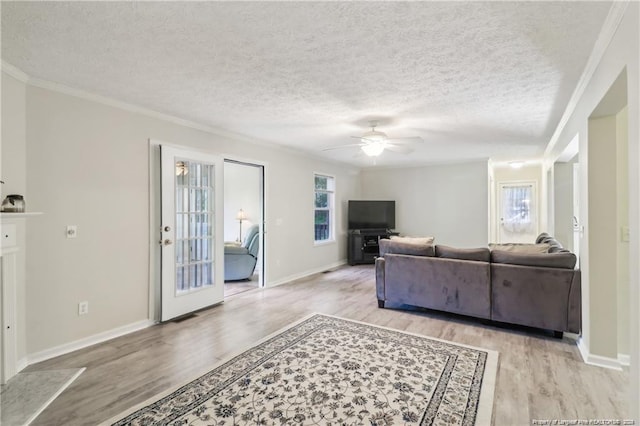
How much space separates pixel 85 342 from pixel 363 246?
560cm

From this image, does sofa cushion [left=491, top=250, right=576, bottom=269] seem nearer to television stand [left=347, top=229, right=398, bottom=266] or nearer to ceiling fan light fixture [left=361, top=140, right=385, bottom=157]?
ceiling fan light fixture [left=361, top=140, right=385, bottom=157]

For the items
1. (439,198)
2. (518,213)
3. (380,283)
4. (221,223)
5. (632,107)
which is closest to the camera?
(632,107)

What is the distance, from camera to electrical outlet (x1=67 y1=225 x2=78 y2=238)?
2.93 m

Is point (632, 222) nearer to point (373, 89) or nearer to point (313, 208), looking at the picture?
point (373, 89)

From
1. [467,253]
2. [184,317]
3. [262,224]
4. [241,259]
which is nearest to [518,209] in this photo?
[467,253]

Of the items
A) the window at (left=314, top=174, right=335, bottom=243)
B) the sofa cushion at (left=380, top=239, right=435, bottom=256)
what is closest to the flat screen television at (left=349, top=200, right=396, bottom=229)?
the window at (left=314, top=174, right=335, bottom=243)

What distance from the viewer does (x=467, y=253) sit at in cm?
371

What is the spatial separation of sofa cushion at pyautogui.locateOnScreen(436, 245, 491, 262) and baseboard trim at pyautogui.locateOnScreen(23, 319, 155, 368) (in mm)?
3586

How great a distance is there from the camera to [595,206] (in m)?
2.60

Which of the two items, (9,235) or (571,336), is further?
(571,336)

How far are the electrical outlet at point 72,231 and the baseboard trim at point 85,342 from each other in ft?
3.31

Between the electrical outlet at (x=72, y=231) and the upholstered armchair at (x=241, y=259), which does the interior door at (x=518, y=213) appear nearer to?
the upholstered armchair at (x=241, y=259)

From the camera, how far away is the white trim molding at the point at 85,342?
2707mm

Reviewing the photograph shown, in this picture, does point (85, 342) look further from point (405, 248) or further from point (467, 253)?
point (467, 253)
